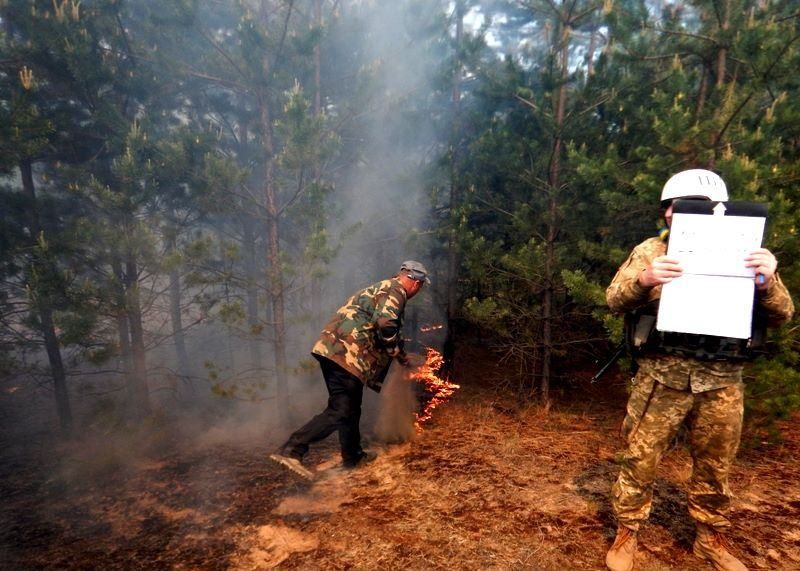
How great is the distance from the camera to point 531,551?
9.43ft

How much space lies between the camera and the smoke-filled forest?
137 inches

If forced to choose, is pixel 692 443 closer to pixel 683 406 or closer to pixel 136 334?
pixel 683 406

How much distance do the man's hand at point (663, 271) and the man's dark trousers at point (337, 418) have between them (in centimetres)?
302

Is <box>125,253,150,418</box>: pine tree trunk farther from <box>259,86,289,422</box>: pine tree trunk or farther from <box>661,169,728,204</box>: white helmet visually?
<box>661,169,728,204</box>: white helmet

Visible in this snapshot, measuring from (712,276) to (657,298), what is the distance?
1.17ft

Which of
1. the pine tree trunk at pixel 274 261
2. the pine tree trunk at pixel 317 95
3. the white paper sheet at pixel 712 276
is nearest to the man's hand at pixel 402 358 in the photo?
the white paper sheet at pixel 712 276

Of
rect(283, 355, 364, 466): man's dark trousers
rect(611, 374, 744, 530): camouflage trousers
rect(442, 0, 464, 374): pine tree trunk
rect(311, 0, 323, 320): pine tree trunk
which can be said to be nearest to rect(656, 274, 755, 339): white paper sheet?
rect(611, 374, 744, 530): camouflage trousers

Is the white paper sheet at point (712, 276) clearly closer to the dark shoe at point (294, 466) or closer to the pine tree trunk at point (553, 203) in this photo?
the dark shoe at point (294, 466)

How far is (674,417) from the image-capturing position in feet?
8.38

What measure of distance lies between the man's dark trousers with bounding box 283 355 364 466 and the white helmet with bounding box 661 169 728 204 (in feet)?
10.8

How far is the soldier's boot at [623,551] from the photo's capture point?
2600mm

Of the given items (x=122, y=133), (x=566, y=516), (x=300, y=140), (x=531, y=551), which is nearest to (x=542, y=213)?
(x=300, y=140)

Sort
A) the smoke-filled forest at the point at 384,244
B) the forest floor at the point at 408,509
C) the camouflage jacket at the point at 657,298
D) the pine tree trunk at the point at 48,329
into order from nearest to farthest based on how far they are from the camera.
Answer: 1. the camouflage jacket at the point at 657,298
2. the forest floor at the point at 408,509
3. the smoke-filled forest at the point at 384,244
4. the pine tree trunk at the point at 48,329

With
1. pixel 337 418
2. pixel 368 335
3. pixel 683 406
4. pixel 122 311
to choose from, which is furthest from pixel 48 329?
pixel 683 406
